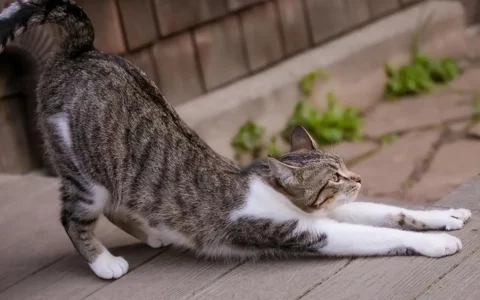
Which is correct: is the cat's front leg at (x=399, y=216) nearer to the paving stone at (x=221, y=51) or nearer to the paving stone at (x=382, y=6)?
the paving stone at (x=221, y=51)

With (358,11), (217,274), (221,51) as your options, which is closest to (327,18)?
(358,11)

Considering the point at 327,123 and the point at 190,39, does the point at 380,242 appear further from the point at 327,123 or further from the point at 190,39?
the point at 327,123

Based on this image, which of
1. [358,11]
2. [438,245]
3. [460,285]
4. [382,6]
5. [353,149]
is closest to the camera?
[460,285]

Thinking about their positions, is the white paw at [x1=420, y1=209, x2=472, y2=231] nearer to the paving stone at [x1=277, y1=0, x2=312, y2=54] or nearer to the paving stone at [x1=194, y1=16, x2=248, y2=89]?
the paving stone at [x1=194, y1=16, x2=248, y2=89]

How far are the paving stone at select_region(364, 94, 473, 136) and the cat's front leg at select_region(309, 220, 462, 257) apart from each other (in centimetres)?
217

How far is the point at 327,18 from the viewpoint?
4.95 metres

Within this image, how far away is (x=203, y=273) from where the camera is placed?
8.57ft

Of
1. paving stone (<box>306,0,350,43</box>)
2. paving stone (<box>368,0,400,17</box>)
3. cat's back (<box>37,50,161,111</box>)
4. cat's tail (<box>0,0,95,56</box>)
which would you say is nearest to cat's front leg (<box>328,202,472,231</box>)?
cat's back (<box>37,50,161,111</box>)

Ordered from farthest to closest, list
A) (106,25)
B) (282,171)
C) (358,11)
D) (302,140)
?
(358,11)
(106,25)
(302,140)
(282,171)

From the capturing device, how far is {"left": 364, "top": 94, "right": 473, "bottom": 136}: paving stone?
15.3 ft

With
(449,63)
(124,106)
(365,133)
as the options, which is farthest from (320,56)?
(124,106)

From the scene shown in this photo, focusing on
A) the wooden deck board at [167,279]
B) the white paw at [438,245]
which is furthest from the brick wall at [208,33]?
the white paw at [438,245]

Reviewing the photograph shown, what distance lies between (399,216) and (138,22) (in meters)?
1.89

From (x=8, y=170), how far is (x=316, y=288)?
1.87 meters
